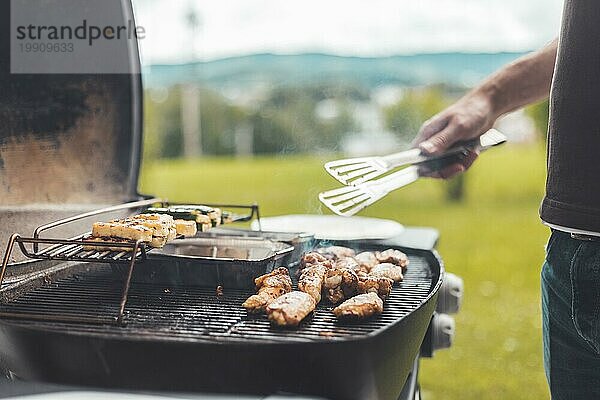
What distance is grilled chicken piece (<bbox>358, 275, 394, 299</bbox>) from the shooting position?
4.67ft

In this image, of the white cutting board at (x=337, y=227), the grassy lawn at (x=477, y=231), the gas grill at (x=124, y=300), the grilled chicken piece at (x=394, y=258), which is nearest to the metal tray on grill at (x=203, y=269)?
the gas grill at (x=124, y=300)

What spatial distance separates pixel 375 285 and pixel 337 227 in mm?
778

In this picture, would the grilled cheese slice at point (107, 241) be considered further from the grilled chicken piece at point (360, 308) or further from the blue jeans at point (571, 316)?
the blue jeans at point (571, 316)

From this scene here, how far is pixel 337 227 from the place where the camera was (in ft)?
7.23

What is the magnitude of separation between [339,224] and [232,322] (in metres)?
1.01

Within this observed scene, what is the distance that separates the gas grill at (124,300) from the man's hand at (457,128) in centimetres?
26

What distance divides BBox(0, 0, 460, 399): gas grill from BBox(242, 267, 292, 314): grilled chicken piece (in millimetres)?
25

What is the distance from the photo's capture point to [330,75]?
A: 7.89 metres

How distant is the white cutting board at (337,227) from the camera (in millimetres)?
2070

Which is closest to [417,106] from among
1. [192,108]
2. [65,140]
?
[192,108]

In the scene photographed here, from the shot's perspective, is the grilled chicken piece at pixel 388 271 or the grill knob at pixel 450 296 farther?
the grill knob at pixel 450 296

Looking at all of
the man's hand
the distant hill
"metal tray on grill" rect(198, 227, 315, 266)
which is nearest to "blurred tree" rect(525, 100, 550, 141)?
the distant hill

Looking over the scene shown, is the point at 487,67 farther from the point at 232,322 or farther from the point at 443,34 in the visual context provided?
the point at 232,322

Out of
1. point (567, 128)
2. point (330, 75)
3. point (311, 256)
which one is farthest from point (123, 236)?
point (330, 75)
